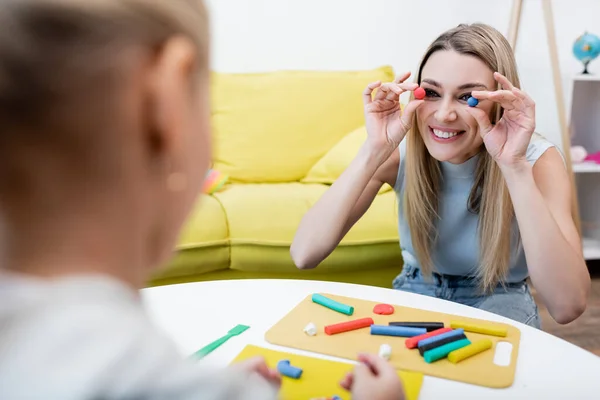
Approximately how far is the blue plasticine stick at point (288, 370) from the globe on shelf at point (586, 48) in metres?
2.33

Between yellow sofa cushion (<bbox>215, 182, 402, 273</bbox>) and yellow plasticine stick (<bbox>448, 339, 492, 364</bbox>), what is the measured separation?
0.89 metres

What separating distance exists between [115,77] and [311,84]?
201 centimetres

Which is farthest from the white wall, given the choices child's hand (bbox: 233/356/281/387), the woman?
child's hand (bbox: 233/356/281/387)

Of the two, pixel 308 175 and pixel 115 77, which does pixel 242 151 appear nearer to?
pixel 308 175

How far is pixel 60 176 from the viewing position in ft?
1.03

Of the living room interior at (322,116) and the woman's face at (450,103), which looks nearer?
the woman's face at (450,103)

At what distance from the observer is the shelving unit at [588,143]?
2.65 meters

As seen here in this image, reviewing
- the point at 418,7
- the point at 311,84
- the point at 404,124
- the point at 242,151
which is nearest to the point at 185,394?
the point at 404,124

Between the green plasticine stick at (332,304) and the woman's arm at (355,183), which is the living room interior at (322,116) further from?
the green plasticine stick at (332,304)

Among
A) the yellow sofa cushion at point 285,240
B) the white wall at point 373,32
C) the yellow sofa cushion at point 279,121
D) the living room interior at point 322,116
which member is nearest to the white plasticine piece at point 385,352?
the living room interior at point 322,116

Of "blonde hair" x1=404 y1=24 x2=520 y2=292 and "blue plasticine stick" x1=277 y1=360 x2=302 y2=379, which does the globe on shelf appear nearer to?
"blonde hair" x1=404 y1=24 x2=520 y2=292

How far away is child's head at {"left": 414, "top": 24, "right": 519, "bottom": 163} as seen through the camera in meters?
1.15

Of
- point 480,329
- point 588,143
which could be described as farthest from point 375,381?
point 588,143

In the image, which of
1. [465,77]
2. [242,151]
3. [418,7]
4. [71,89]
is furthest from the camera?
[418,7]
